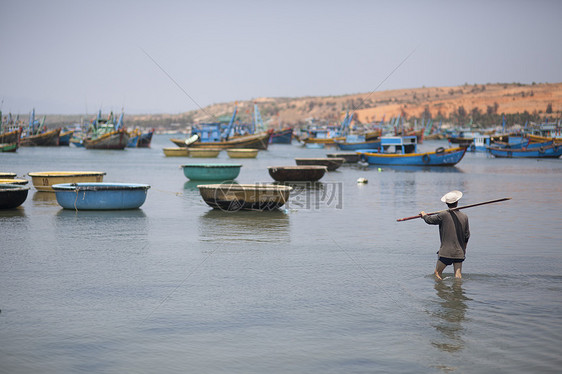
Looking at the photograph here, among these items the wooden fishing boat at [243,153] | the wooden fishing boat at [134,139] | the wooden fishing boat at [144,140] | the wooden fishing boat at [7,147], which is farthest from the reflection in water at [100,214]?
the wooden fishing boat at [144,140]

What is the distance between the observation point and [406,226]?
15836 millimetres

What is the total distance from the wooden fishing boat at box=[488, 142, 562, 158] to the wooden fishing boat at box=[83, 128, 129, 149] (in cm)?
4585

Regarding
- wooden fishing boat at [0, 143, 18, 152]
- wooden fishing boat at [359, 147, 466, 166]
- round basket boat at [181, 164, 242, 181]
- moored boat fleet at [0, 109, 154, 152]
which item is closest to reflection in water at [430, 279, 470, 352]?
round basket boat at [181, 164, 242, 181]

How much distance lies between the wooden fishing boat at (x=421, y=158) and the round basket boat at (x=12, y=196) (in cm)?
3134

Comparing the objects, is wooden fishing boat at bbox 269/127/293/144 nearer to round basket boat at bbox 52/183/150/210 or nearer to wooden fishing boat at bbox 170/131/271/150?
wooden fishing boat at bbox 170/131/271/150

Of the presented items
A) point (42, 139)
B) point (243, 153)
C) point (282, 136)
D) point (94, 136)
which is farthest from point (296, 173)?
point (282, 136)

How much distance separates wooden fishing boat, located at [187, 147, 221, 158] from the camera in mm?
59922

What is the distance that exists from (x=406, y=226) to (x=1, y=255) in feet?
29.0

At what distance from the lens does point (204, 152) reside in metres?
60.3

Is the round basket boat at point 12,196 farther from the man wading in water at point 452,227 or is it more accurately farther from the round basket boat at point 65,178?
the man wading in water at point 452,227

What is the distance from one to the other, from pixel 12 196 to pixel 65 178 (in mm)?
3459

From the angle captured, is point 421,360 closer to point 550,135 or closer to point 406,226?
point 406,226

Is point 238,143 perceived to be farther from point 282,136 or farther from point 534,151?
point 282,136

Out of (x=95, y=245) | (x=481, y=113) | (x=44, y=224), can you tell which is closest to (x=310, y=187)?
(x=44, y=224)
